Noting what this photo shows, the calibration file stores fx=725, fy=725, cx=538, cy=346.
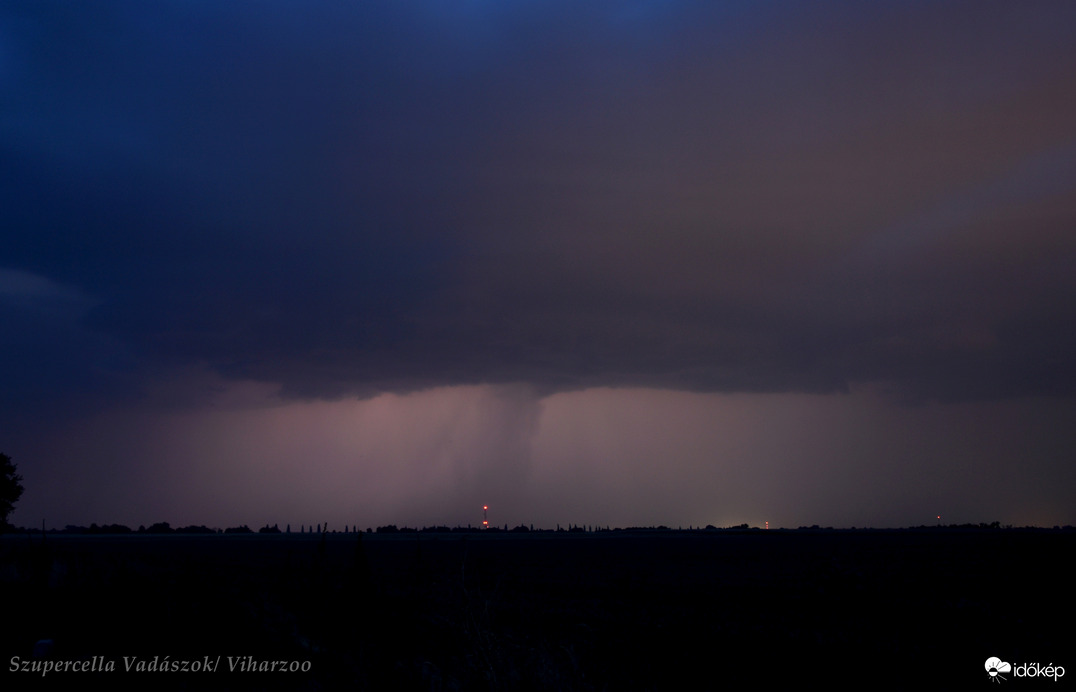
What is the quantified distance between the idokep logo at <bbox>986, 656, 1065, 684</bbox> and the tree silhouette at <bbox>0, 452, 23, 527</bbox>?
68.6m

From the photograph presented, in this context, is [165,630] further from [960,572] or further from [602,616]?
[960,572]

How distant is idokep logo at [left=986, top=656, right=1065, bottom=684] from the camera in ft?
60.4

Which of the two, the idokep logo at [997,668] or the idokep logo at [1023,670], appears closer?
the idokep logo at [1023,670]

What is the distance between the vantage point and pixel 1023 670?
19.2 metres

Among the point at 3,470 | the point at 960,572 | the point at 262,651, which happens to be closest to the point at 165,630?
the point at 262,651

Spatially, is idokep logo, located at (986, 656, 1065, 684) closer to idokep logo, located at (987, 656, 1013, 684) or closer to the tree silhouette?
idokep logo, located at (987, 656, 1013, 684)

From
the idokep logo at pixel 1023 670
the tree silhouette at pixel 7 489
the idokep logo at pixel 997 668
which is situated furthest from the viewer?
the tree silhouette at pixel 7 489

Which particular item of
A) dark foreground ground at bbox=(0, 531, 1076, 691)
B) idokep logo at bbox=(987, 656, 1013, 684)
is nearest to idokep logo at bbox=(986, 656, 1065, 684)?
idokep logo at bbox=(987, 656, 1013, 684)

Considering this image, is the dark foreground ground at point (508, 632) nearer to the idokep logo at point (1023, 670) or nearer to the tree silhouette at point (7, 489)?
the idokep logo at point (1023, 670)

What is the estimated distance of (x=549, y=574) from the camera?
51.1 metres

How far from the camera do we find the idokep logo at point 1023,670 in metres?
18.4

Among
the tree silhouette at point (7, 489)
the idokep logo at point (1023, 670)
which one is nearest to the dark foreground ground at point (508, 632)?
the idokep logo at point (1023, 670)

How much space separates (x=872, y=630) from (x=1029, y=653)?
5.56 m

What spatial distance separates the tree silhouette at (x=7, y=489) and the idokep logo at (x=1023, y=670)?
2703 inches
